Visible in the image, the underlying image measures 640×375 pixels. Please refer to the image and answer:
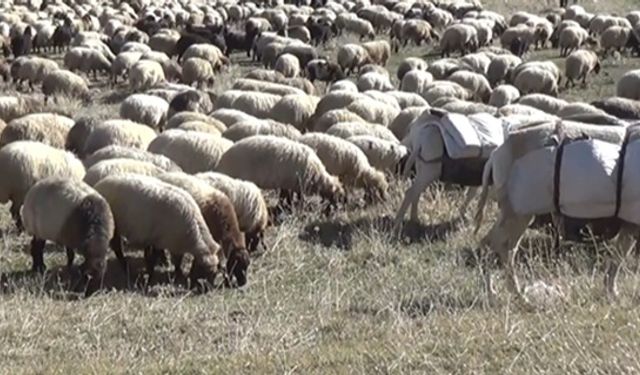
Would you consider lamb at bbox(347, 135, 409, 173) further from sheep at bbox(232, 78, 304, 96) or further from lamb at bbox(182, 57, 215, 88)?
lamb at bbox(182, 57, 215, 88)

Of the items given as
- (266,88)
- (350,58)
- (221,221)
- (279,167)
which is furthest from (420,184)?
(350,58)

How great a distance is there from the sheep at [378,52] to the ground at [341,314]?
1791 centimetres

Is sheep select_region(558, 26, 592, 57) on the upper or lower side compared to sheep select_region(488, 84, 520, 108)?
lower

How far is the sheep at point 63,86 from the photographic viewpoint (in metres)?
22.1

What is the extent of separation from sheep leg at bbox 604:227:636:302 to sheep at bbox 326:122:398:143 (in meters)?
6.50

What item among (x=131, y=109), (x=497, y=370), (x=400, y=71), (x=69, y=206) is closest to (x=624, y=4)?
(x=400, y=71)

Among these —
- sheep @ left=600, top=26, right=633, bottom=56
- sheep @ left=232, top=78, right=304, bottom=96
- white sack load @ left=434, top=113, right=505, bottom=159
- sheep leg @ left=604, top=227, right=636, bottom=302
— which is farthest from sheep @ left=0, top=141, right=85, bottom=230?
sheep @ left=600, top=26, right=633, bottom=56

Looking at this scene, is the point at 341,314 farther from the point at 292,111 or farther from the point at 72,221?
the point at 292,111

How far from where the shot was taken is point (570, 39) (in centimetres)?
3102

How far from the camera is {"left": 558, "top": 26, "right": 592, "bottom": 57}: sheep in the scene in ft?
102

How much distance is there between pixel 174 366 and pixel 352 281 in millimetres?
3770

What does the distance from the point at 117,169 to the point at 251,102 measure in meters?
6.93

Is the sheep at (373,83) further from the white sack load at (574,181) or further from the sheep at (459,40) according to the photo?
the white sack load at (574,181)

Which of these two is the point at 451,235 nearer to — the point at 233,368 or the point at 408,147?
the point at 408,147
